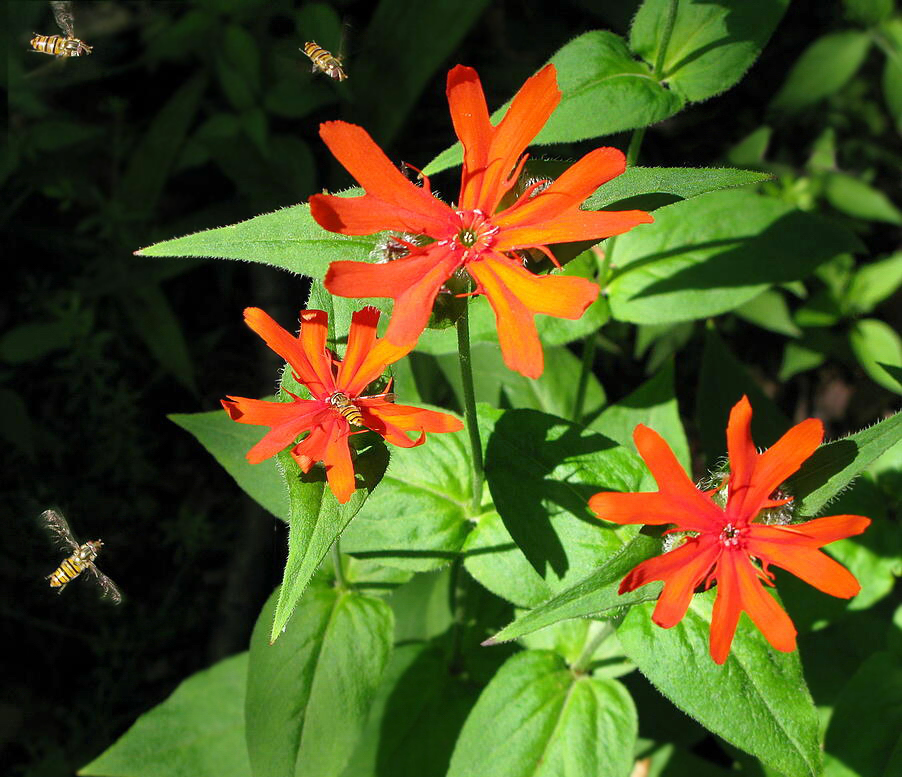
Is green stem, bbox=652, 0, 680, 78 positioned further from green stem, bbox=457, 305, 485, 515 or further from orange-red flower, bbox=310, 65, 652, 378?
green stem, bbox=457, 305, 485, 515

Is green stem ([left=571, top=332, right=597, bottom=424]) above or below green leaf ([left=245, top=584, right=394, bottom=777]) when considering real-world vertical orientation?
above

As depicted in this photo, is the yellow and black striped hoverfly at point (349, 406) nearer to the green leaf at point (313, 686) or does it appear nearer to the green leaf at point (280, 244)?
the green leaf at point (280, 244)

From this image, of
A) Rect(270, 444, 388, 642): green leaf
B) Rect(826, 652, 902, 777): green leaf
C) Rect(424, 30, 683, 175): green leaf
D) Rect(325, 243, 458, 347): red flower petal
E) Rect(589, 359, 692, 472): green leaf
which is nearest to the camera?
Rect(325, 243, 458, 347): red flower petal

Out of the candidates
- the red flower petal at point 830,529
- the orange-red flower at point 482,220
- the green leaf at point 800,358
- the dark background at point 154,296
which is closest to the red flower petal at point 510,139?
the orange-red flower at point 482,220

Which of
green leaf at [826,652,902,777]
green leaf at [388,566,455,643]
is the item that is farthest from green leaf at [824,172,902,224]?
green leaf at [388,566,455,643]

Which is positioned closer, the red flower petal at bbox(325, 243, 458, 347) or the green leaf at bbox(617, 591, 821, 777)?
the red flower petal at bbox(325, 243, 458, 347)

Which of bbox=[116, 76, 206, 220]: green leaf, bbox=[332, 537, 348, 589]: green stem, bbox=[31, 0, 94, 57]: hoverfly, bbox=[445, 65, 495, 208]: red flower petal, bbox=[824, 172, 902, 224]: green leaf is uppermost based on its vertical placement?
bbox=[116, 76, 206, 220]: green leaf

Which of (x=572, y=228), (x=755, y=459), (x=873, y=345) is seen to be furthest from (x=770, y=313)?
(x=572, y=228)

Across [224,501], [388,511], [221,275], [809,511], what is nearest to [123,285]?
[221,275]
